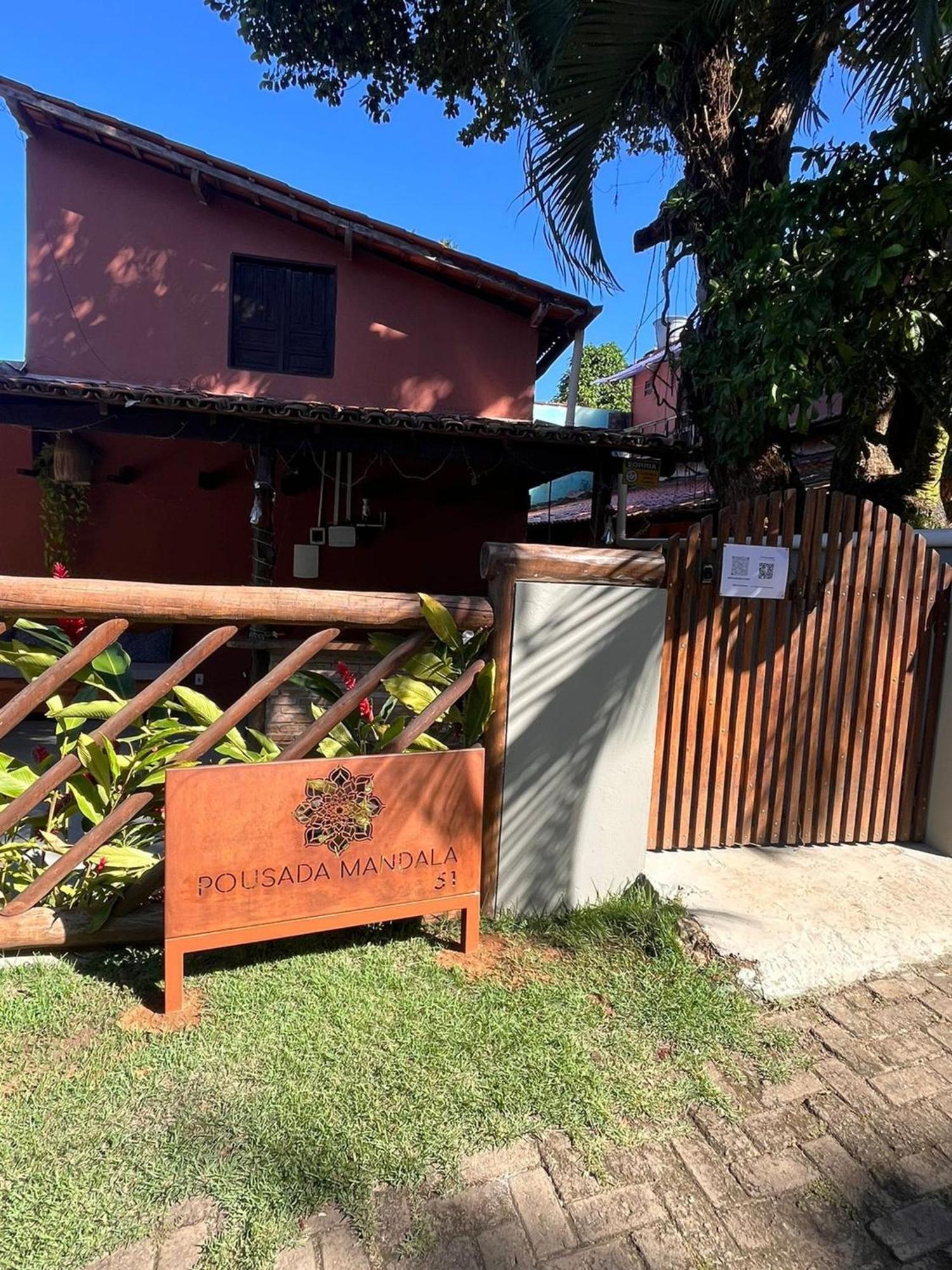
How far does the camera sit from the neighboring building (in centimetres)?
755

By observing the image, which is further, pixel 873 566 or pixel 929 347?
pixel 929 347

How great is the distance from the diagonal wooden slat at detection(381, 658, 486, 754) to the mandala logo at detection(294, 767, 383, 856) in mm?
189

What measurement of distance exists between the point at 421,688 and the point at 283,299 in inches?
273

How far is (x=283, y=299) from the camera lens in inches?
318

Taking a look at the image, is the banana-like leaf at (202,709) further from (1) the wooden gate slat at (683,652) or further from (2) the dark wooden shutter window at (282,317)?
(2) the dark wooden shutter window at (282,317)

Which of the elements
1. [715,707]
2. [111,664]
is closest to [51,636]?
[111,664]

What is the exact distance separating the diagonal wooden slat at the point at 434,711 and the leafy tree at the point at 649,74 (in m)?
3.10

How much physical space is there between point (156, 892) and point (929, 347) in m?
5.15

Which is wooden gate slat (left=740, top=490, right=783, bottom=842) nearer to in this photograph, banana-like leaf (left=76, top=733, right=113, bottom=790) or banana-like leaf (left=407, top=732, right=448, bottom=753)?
banana-like leaf (left=407, top=732, right=448, bottom=753)

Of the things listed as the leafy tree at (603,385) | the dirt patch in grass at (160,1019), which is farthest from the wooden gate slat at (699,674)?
the leafy tree at (603,385)

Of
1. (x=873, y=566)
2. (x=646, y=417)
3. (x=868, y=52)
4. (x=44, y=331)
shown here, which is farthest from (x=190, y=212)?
(x=646, y=417)

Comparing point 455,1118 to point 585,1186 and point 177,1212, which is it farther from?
point 177,1212

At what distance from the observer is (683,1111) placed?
6.56ft

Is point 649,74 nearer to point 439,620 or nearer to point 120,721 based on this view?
point 439,620
